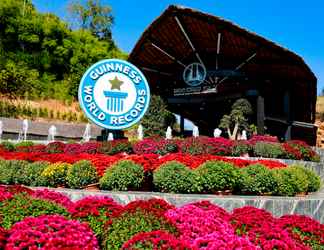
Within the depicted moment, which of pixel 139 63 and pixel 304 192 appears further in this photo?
pixel 139 63

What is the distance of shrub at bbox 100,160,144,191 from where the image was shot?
8.68 metres

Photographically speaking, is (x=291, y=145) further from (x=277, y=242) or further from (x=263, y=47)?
(x=277, y=242)

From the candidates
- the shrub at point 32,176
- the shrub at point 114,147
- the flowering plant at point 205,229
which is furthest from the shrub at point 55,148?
the flowering plant at point 205,229

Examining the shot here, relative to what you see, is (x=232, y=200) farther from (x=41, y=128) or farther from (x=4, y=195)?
(x=41, y=128)

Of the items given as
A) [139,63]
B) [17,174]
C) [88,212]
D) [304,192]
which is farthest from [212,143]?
[139,63]

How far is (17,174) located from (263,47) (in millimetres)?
12956

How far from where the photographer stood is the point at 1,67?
3562cm

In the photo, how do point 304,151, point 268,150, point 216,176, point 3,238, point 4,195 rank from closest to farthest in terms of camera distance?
point 3,238
point 4,195
point 216,176
point 268,150
point 304,151

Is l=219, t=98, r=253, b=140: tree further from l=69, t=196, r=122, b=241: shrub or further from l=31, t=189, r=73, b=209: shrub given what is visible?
l=69, t=196, r=122, b=241: shrub

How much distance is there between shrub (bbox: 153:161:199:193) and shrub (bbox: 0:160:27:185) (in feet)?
9.07

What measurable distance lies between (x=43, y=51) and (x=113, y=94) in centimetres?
2696

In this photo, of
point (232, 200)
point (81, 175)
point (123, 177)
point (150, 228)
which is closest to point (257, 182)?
point (232, 200)

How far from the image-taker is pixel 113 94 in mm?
14984

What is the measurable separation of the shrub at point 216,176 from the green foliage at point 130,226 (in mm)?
3420
